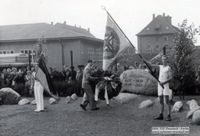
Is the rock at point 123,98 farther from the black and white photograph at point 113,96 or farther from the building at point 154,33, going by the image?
the building at point 154,33

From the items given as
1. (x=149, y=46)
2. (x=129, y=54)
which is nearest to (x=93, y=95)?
(x=129, y=54)

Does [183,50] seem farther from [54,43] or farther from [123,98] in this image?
[54,43]

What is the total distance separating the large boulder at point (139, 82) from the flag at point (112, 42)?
171 inches

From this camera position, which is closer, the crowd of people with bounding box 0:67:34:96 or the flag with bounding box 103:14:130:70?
the flag with bounding box 103:14:130:70

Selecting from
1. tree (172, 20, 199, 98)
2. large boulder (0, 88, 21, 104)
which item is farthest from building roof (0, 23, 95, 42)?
tree (172, 20, 199, 98)

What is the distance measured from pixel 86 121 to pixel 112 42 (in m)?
3.90

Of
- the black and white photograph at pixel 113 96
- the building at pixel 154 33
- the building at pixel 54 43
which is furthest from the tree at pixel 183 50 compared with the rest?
the building at pixel 154 33

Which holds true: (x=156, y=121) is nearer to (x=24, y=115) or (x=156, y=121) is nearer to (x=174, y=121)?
(x=174, y=121)

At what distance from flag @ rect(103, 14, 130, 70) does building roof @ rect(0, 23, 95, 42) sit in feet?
77.5

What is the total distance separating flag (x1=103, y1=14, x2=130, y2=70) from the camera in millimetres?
15022

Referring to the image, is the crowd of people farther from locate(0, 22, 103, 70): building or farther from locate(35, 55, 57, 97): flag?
locate(0, 22, 103, 70): building

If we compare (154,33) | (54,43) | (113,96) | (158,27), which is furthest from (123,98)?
(158,27)

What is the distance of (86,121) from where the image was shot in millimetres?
12797

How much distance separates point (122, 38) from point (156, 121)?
153 inches
